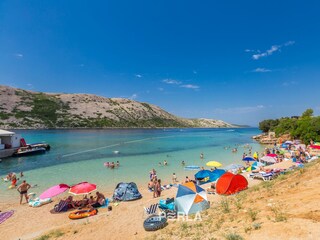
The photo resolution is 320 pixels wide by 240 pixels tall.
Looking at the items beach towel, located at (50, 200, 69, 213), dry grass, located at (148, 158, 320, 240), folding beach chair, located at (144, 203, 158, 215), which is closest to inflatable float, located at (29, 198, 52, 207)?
beach towel, located at (50, 200, 69, 213)

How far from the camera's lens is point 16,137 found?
46.9 m

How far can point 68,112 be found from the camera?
148625 mm

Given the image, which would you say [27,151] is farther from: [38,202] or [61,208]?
[61,208]

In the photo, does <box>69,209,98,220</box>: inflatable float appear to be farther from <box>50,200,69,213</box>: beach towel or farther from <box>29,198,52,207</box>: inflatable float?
<box>29,198,52,207</box>: inflatable float

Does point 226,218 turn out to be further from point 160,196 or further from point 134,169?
point 134,169

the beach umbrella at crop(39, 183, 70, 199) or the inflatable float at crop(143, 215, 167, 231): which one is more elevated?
the inflatable float at crop(143, 215, 167, 231)

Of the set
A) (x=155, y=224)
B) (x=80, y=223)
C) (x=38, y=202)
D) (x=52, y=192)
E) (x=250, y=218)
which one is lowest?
(x=38, y=202)

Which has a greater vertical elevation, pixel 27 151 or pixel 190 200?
pixel 190 200

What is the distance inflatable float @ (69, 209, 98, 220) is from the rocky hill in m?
118

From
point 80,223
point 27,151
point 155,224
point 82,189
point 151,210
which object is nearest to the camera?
point 155,224

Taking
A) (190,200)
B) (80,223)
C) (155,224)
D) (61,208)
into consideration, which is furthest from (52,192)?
(190,200)

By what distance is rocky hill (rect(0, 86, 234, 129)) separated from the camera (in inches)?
4938

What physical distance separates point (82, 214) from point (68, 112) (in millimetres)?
147453

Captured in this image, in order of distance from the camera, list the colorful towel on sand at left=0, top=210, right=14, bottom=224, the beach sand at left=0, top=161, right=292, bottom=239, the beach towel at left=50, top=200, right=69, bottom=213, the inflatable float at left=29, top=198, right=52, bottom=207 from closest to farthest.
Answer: the beach sand at left=0, top=161, right=292, bottom=239 < the colorful towel on sand at left=0, top=210, right=14, bottom=224 < the beach towel at left=50, top=200, right=69, bottom=213 < the inflatable float at left=29, top=198, right=52, bottom=207
